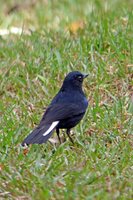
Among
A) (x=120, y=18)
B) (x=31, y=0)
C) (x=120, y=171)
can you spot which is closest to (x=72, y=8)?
(x=31, y=0)

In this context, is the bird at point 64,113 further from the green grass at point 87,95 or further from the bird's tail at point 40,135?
the green grass at point 87,95

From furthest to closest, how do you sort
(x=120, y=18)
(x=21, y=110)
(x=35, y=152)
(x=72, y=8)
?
(x=72, y=8) < (x=120, y=18) < (x=21, y=110) < (x=35, y=152)

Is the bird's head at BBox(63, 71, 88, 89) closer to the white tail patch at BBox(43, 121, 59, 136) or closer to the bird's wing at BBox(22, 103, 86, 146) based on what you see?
the bird's wing at BBox(22, 103, 86, 146)

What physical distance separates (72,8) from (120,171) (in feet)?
→ 17.4

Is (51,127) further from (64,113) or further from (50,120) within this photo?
(64,113)

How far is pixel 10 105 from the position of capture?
7660 mm

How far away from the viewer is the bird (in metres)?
6.30

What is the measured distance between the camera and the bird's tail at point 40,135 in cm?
620

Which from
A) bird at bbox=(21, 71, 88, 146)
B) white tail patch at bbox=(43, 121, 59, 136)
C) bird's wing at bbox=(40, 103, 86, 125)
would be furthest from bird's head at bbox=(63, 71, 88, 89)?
white tail patch at bbox=(43, 121, 59, 136)

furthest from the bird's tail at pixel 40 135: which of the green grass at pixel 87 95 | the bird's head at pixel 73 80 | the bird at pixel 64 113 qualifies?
the bird's head at pixel 73 80

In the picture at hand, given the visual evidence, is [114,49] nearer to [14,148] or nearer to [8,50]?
[8,50]

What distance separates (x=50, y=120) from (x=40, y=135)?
0.79ft

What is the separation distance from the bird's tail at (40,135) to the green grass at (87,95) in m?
0.12

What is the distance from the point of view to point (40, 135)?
248 inches
